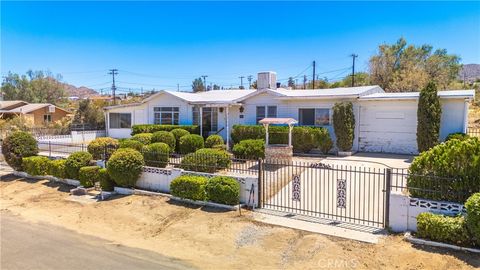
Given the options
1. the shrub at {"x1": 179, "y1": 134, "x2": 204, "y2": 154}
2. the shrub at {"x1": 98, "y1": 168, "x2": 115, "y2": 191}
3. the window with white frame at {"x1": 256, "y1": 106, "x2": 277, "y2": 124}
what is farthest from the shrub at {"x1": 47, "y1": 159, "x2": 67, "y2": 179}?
the window with white frame at {"x1": 256, "y1": 106, "x2": 277, "y2": 124}

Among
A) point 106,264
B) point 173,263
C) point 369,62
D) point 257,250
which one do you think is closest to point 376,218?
point 257,250

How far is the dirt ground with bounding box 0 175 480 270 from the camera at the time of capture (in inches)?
261

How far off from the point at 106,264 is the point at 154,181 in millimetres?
5144

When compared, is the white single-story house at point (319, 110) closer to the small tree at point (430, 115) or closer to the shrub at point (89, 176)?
the small tree at point (430, 115)

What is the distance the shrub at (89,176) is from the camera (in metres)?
13.0

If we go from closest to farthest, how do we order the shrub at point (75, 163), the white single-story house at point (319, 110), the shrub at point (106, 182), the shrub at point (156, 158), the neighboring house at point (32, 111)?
the shrub at point (106, 182) → the shrub at point (156, 158) → the shrub at point (75, 163) → the white single-story house at point (319, 110) → the neighboring house at point (32, 111)

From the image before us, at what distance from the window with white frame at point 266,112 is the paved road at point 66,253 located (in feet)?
46.1

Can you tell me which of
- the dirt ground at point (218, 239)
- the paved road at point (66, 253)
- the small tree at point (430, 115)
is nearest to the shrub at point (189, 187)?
the dirt ground at point (218, 239)

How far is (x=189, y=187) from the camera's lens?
10.5 m

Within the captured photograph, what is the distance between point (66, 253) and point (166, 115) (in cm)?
1810

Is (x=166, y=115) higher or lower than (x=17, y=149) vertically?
higher

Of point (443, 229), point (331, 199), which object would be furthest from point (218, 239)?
point (443, 229)

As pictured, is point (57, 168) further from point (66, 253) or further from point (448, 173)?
point (448, 173)

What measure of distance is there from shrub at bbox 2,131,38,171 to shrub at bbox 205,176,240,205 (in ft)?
35.8
